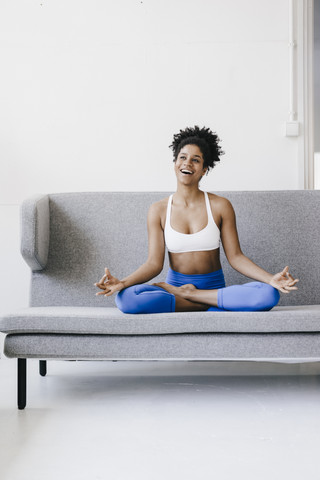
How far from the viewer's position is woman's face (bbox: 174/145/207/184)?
2551 mm

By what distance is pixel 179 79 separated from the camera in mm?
3354

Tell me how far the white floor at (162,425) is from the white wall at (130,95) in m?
1.12

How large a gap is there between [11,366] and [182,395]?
1.17 meters

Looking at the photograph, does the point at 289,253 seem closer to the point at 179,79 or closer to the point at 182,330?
the point at 182,330

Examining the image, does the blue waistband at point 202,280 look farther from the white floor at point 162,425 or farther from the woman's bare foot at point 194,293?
the white floor at point 162,425

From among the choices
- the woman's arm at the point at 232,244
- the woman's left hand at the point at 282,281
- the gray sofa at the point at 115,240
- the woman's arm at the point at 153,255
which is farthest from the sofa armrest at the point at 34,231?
the woman's left hand at the point at 282,281

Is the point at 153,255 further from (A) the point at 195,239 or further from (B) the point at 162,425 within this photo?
(B) the point at 162,425

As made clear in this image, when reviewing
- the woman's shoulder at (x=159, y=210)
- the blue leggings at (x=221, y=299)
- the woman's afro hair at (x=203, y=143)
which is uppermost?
the woman's afro hair at (x=203, y=143)

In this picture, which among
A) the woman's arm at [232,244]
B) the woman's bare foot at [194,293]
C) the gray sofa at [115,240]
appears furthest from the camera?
the gray sofa at [115,240]

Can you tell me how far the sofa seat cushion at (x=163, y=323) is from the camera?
82.7 inches

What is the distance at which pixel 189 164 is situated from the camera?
2553 mm

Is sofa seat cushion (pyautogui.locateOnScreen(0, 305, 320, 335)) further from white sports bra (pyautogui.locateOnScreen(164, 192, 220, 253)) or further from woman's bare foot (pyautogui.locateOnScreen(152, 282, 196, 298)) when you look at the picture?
white sports bra (pyautogui.locateOnScreen(164, 192, 220, 253))

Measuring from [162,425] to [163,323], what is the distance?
1.25 feet

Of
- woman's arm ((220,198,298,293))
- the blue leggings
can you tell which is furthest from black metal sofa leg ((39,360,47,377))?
woman's arm ((220,198,298,293))
